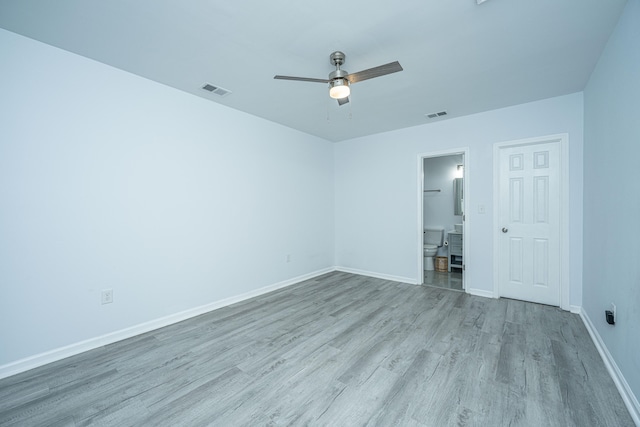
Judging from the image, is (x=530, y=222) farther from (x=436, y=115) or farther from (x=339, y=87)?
(x=339, y=87)

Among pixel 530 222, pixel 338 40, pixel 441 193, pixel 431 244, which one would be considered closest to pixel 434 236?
pixel 431 244

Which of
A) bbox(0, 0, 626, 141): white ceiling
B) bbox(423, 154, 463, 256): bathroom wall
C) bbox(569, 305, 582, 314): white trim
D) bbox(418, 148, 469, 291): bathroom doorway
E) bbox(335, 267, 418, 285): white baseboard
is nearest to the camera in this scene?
bbox(0, 0, 626, 141): white ceiling

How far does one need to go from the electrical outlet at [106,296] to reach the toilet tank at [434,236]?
17.4 feet

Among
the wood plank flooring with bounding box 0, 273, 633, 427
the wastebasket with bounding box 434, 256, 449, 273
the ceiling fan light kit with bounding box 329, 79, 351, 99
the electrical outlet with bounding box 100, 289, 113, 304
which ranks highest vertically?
the ceiling fan light kit with bounding box 329, 79, 351, 99

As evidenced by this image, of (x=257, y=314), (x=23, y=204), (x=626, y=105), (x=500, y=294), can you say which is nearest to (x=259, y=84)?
(x=23, y=204)

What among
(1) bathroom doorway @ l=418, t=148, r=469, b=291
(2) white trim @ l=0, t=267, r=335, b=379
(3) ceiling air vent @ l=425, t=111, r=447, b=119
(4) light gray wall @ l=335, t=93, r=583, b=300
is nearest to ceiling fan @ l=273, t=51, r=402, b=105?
(3) ceiling air vent @ l=425, t=111, r=447, b=119

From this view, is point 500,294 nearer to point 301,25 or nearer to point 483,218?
point 483,218

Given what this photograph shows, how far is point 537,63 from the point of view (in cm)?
243

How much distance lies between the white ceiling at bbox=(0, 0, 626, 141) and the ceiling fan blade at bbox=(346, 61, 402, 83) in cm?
28

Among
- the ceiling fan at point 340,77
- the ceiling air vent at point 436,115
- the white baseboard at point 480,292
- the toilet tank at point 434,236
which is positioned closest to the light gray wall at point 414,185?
the white baseboard at point 480,292

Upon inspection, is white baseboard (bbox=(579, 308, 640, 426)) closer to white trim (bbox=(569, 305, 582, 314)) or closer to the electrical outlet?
white trim (bbox=(569, 305, 582, 314))

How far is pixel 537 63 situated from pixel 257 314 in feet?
12.9

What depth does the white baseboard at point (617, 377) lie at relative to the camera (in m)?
1.55

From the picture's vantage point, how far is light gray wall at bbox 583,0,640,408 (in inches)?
64.3
